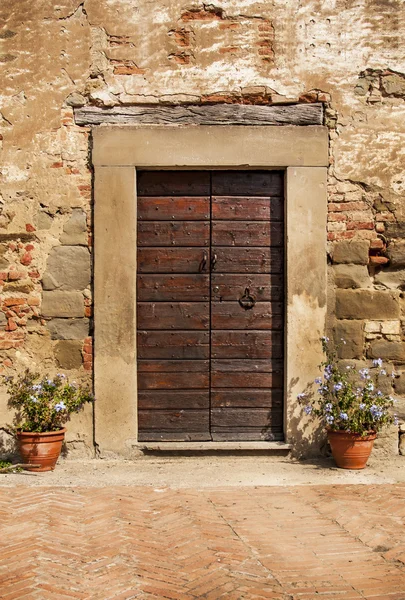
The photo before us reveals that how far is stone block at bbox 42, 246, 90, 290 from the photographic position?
5.90m

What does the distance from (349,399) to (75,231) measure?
98.0 inches

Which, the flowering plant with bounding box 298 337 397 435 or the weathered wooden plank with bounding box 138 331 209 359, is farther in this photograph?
the weathered wooden plank with bounding box 138 331 209 359

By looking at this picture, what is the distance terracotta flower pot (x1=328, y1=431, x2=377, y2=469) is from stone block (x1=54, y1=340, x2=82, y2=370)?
2.04 m

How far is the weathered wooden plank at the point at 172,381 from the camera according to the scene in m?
6.00

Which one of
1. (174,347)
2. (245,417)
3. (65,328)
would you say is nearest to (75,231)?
(65,328)

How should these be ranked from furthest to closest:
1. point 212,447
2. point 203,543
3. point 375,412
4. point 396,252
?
point 396,252 < point 212,447 < point 375,412 < point 203,543

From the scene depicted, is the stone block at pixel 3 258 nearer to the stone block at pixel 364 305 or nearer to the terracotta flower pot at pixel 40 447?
the terracotta flower pot at pixel 40 447

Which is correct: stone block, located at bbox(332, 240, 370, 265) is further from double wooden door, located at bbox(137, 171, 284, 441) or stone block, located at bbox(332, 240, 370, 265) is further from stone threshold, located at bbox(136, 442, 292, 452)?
stone threshold, located at bbox(136, 442, 292, 452)

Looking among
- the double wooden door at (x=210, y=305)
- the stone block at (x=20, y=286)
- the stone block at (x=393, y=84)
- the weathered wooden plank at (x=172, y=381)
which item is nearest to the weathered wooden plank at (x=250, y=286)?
the double wooden door at (x=210, y=305)

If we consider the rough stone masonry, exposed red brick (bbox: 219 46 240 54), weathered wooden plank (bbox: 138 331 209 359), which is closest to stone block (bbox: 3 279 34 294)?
the rough stone masonry

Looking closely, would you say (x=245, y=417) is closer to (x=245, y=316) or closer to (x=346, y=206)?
(x=245, y=316)

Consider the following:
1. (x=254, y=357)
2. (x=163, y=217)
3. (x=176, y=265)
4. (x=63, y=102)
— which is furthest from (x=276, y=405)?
(x=63, y=102)

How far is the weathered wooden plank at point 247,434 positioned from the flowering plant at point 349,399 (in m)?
0.36

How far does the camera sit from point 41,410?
563 cm
